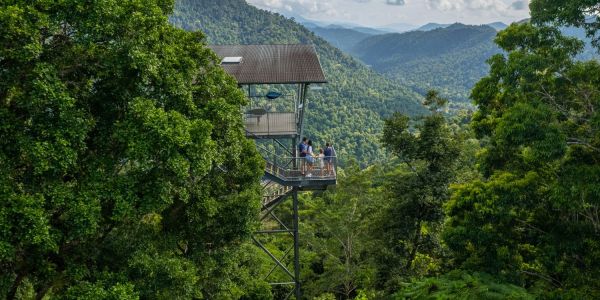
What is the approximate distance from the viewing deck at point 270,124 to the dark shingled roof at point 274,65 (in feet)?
5.10

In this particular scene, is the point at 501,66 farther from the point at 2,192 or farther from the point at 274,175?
the point at 2,192

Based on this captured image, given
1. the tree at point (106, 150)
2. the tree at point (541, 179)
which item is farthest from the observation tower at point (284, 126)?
the tree at point (541, 179)

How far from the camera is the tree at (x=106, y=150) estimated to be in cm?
738

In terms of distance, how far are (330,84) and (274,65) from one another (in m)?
126

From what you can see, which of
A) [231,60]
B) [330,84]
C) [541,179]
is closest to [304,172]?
[231,60]

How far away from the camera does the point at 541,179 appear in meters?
10.6

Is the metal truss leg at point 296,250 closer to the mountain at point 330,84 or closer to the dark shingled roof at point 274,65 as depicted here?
→ the dark shingled roof at point 274,65

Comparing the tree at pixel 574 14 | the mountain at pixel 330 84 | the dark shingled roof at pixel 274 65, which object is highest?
the tree at pixel 574 14

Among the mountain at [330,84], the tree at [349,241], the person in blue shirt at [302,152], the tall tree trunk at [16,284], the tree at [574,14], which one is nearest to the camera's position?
the tall tree trunk at [16,284]

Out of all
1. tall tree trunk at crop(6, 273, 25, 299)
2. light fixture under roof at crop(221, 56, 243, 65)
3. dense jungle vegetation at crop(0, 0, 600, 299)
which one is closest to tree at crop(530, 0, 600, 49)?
dense jungle vegetation at crop(0, 0, 600, 299)

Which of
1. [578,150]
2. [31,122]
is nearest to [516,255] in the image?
[578,150]

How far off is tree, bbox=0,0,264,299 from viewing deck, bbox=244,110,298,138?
5.67 m

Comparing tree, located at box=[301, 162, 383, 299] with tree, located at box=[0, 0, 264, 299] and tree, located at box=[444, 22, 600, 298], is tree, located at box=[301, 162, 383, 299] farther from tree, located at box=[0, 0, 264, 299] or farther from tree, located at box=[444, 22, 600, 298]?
tree, located at box=[0, 0, 264, 299]

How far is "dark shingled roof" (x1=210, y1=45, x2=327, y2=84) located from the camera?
54.7ft
